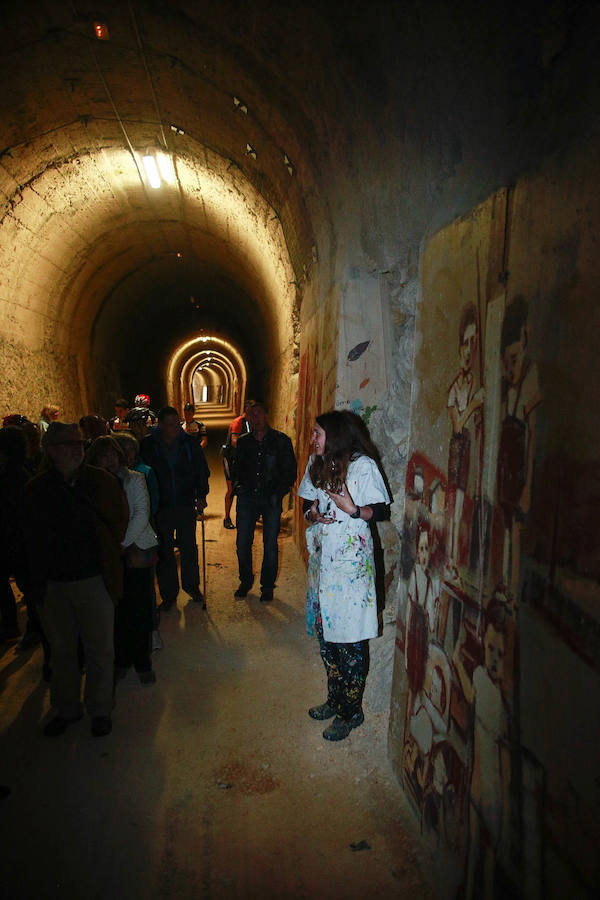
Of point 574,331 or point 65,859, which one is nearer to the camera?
point 574,331

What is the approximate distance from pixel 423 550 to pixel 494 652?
2.74 ft

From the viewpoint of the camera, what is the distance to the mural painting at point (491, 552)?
63.5 inches

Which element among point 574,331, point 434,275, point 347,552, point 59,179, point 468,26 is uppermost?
point 59,179

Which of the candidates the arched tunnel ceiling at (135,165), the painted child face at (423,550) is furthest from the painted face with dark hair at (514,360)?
the arched tunnel ceiling at (135,165)

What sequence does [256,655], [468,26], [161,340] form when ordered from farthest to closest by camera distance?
[161,340] < [256,655] < [468,26]

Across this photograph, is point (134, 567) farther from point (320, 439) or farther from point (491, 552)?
point (491, 552)

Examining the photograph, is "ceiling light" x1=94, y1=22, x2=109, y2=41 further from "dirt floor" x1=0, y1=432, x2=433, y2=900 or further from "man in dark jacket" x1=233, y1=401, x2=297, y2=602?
"dirt floor" x1=0, y1=432, x2=433, y2=900

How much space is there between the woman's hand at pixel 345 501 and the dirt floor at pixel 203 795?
1.59 m

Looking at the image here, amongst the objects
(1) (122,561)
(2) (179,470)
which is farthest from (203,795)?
(2) (179,470)

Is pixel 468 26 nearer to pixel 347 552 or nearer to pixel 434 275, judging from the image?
pixel 434 275

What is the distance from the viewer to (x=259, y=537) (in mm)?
7883

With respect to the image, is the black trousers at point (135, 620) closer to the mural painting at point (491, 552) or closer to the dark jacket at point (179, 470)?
the dark jacket at point (179, 470)

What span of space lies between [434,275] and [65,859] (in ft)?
11.5

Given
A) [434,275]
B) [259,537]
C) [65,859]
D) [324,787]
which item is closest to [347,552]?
[324,787]
